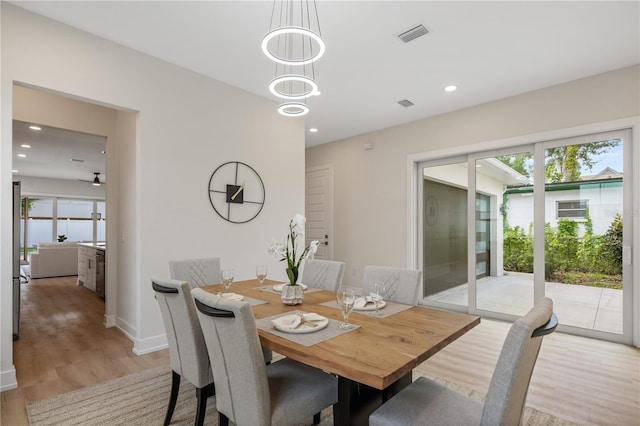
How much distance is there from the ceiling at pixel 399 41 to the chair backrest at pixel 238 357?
7.29 feet

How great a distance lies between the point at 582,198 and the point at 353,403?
3.62 metres

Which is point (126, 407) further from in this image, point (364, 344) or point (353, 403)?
point (364, 344)

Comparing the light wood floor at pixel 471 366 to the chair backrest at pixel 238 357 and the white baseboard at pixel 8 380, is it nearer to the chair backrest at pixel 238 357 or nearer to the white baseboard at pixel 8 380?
the white baseboard at pixel 8 380

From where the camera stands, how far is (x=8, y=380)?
7.84ft

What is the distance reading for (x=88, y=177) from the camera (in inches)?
381

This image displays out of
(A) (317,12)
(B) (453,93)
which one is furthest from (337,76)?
(B) (453,93)

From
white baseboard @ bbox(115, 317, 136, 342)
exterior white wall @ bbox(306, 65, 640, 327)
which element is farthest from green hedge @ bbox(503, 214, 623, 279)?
white baseboard @ bbox(115, 317, 136, 342)

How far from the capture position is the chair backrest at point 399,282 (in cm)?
221

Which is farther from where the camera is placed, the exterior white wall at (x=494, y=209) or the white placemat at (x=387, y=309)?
the exterior white wall at (x=494, y=209)

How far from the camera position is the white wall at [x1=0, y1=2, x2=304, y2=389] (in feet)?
8.24

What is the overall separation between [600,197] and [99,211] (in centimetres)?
1310

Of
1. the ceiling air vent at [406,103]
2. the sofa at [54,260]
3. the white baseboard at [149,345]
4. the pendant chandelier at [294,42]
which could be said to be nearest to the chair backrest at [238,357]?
the pendant chandelier at [294,42]

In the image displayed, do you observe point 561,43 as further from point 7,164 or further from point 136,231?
point 7,164

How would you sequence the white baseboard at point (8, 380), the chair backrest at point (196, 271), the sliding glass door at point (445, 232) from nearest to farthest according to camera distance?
the white baseboard at point (8, 380), the chair backrest at point (196, 271), the sliding glass door at point (445, 232)
